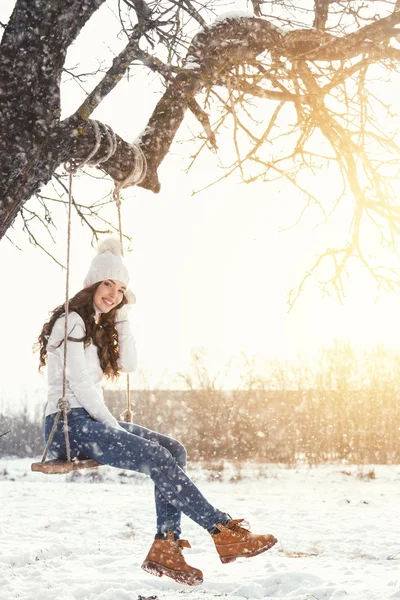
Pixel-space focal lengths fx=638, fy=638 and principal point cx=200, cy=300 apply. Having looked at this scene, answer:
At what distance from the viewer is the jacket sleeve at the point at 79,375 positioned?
10.7ft

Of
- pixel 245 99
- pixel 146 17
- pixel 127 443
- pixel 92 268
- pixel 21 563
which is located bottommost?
pixel 21 563

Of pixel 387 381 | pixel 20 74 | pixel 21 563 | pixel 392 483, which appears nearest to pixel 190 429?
pixel 387 381

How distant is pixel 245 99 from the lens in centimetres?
403

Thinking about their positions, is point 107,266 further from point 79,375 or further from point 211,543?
point 211,543

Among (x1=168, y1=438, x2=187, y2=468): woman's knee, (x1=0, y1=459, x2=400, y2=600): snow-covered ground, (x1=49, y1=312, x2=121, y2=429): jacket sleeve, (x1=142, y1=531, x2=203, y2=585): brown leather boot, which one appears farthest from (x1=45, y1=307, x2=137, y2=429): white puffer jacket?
(x1=0, y1=459, x2=400, y2=600): snow-covered ground

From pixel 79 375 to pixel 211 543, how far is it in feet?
16.9

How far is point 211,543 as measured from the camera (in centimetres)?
768

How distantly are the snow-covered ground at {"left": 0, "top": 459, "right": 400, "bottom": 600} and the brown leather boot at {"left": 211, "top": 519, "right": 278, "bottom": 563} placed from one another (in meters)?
1.94

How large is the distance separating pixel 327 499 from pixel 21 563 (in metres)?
7.36

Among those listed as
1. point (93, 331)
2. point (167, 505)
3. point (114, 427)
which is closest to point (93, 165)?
point (93, 331)

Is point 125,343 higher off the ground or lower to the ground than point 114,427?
higher

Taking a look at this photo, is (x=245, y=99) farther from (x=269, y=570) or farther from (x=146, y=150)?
(x=269, y=570)

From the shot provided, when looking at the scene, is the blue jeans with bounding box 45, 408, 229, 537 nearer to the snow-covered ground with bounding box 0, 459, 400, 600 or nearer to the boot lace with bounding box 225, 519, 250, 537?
the boot lace with bounding box 225, 519, 250, 537

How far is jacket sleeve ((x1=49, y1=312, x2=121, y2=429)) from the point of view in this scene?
3.25m
